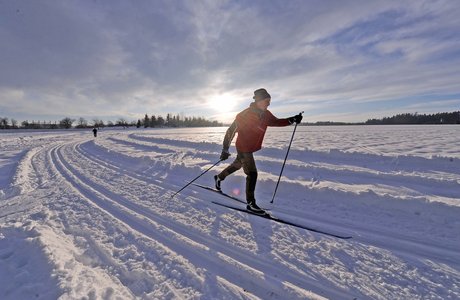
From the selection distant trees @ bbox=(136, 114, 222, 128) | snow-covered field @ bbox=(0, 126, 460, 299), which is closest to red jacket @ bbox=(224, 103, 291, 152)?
snow-covered field @ bbox=(0, 126, 460, 299)

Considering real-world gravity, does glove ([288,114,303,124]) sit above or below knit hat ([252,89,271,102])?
below

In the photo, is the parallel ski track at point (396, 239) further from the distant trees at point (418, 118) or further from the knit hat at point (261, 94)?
the distant trees at point (418, 118)

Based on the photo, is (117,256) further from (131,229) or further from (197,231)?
(197,231)

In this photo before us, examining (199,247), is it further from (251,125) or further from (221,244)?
(251,125)

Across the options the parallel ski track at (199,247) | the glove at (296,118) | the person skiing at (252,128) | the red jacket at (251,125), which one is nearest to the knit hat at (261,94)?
the person skiing at (252,128)

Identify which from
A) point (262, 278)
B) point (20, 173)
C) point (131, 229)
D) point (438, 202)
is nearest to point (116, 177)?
point (20, 173)

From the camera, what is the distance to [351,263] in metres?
2.96

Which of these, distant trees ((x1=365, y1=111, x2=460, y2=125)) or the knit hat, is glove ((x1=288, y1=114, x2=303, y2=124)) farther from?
distant trees ((x1=365, y1=111, x2=460, y2=125))

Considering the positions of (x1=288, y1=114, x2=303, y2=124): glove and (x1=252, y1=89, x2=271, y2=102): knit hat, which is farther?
(x1=288, y1=114, x2=303, y2=124): glove

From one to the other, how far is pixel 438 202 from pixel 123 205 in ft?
19.8

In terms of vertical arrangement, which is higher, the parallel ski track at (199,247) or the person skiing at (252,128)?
the person skiing at (252,128)

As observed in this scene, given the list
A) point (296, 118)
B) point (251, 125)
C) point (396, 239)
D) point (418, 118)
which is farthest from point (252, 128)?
point (418, 118)

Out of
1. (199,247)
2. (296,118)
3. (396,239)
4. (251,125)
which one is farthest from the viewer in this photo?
(296,118)

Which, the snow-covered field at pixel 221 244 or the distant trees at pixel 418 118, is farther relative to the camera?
the distant trees at pixel 418 118
